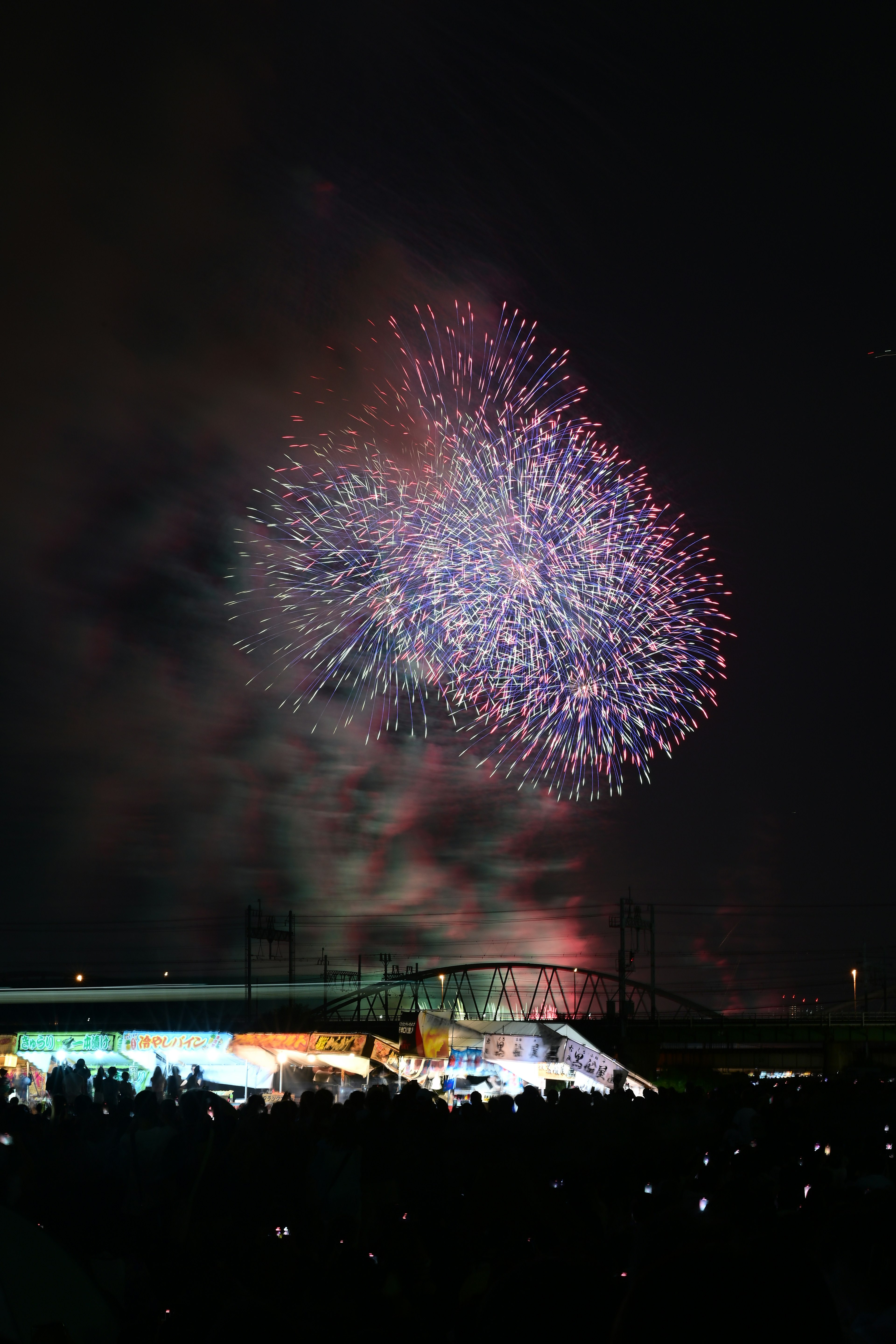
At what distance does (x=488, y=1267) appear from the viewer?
544 cm

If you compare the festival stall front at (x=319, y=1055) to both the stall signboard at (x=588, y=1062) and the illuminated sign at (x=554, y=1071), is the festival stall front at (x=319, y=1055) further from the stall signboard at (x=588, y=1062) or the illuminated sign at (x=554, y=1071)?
the stall signboard at (x=588, y=1062)

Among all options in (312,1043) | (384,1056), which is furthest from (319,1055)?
(384,1056)

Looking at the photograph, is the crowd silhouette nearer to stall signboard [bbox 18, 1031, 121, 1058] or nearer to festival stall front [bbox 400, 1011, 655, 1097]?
festival stall front [bbox 400, 1011, 655, 1097]

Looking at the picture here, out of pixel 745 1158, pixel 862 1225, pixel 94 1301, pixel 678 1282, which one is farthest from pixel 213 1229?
pixel 678 1282

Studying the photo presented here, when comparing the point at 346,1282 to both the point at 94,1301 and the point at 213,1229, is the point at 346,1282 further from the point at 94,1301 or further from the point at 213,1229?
the point at 213,1229

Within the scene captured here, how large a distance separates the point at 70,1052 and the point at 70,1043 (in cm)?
22

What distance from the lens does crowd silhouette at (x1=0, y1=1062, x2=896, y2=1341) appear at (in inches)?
102

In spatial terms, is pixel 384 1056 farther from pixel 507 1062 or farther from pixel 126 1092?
pixel 126 1092

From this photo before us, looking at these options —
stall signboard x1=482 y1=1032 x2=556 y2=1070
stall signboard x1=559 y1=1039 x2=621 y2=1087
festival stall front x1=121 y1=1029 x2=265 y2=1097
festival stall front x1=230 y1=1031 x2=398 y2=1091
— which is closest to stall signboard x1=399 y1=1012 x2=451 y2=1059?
festival stall front x1=230 y1=1031 x2=398 y2=1091

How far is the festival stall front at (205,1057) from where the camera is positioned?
25.5m

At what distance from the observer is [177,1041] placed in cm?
2573

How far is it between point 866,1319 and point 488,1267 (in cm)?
189

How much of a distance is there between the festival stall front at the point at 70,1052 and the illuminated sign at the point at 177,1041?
0.28 metres

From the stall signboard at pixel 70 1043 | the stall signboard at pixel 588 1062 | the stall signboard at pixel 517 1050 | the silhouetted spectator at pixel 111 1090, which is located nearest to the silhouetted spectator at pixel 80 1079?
the silhouetted spectator at pixel 111 1090
